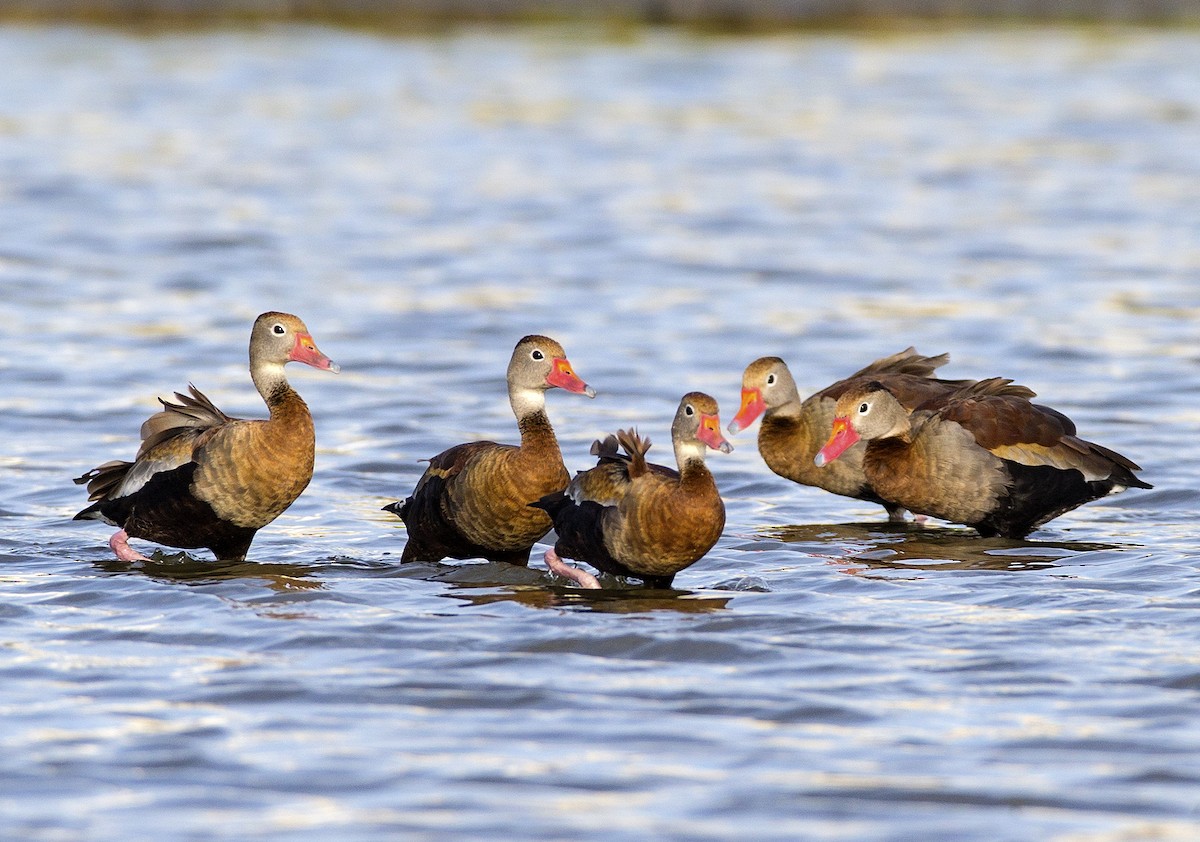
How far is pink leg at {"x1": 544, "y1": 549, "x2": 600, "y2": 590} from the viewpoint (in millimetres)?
9086

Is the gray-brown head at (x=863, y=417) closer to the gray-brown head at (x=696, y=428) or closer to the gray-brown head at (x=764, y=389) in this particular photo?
the gray-brown head at (x=764, y=389)

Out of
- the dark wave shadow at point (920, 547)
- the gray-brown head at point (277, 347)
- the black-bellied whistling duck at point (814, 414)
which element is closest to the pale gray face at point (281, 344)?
the gray-brown head at point (277, 347)

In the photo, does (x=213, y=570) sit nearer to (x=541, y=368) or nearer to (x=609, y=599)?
(x=541, y=368)

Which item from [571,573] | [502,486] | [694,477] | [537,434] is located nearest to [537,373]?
[537,434]

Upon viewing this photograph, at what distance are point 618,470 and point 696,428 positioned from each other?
48 centimetres

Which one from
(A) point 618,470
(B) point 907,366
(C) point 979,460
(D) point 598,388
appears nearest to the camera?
(A) point 618,470

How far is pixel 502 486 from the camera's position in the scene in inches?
361

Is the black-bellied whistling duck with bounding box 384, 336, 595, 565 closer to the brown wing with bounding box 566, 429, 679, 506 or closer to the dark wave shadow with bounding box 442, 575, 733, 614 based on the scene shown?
the brown wing with bounding box 566, 429, 679, 506

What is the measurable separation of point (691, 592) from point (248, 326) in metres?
8.70

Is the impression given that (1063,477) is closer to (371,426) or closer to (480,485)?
(480,485)

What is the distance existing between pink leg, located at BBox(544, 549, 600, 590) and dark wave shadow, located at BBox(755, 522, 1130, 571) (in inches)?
62.2

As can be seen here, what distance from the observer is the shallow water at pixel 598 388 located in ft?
21.5

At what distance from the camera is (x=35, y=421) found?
44.4 feet

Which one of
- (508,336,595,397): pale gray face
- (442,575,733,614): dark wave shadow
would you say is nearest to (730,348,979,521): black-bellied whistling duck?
(508,336,595,397): pale gray face
